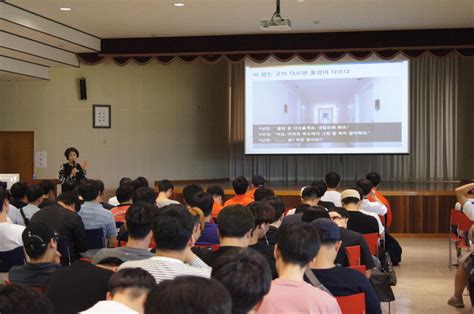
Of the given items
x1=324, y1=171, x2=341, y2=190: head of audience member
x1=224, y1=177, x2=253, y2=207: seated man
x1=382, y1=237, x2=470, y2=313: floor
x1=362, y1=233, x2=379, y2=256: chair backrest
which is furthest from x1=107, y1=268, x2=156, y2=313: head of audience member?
x1=324, y1=171, x2=341, y2=190: head of audience member

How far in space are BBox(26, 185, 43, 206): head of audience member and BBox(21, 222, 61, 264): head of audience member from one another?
258cm

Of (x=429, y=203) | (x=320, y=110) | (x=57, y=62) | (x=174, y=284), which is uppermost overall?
(x=57, y=62)

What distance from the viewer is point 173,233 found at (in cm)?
280

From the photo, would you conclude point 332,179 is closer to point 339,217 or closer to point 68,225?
point 339,217

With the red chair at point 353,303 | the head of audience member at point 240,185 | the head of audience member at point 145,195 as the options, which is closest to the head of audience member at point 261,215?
the red chair at point 353,303

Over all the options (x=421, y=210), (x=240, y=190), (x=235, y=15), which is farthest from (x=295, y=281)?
(x=421, y=210)

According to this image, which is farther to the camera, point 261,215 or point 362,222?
point 362,222

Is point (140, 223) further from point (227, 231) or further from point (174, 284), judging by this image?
point (174, 284)

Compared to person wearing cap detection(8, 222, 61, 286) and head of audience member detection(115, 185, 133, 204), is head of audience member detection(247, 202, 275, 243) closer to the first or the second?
person wearing cap detection(8, 222, 61, 286)

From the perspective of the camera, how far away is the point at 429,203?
32.3 feet

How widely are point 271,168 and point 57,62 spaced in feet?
16.3

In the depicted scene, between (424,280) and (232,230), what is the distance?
413 cm

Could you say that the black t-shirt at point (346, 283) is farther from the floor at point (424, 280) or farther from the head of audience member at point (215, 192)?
the head of audience member at point (215, 192)

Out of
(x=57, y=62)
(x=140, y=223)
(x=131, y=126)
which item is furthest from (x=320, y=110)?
(x=140, y=223)
